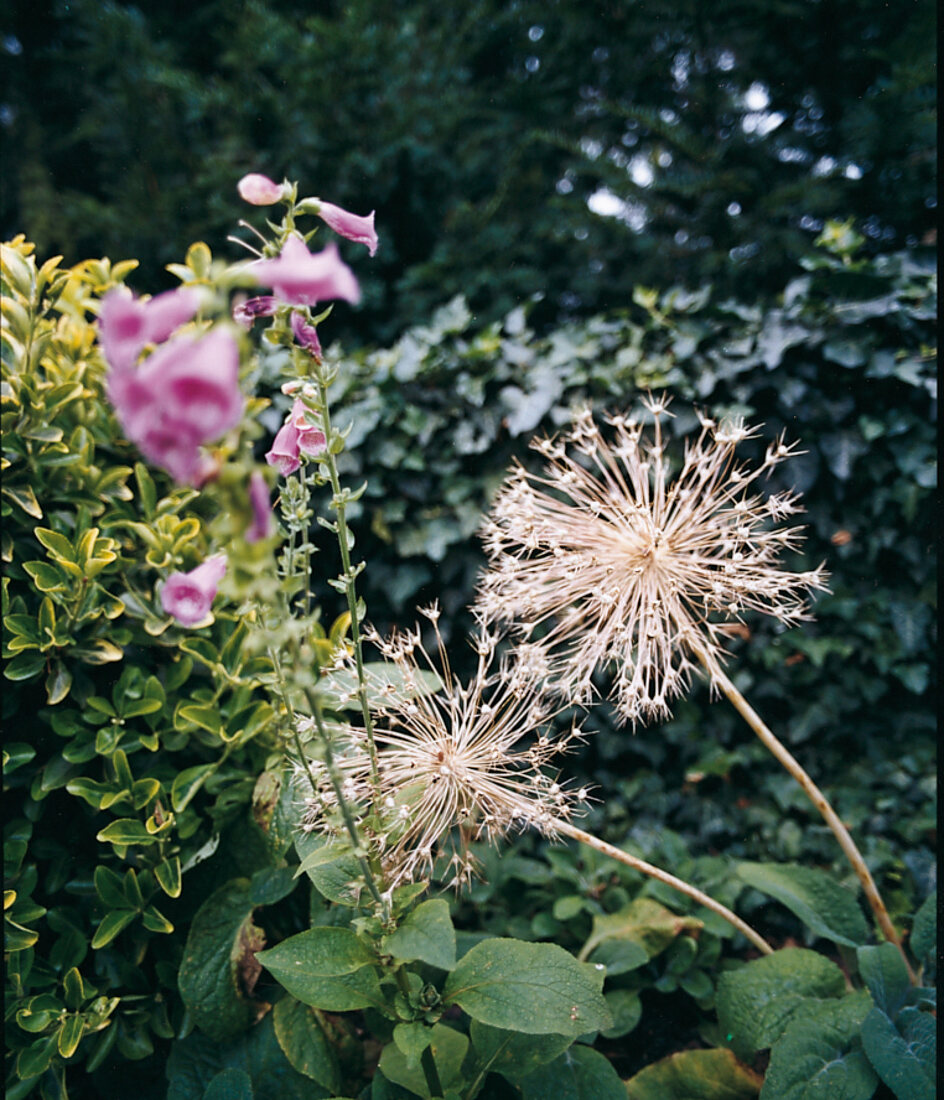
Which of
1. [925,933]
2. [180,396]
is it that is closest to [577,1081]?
[925,933]

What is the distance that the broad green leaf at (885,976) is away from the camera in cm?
132

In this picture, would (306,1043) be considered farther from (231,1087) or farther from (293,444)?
(293,444)

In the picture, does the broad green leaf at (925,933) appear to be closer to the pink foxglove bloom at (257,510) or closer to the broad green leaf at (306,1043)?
the broad green leaf at (306,1043)

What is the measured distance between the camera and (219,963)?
52.3 inches

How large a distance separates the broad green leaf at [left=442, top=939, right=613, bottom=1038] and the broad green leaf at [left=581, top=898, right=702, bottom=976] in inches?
22.2

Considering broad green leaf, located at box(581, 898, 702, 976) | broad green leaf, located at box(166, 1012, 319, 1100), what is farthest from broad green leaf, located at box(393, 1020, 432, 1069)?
broad green leaf, located at box(581, 898, 702, 976)

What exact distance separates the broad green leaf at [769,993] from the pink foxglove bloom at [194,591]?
55.3 inches

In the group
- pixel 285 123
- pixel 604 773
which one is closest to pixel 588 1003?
pixel 604 773

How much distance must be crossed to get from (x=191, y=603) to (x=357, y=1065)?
45.8 inches

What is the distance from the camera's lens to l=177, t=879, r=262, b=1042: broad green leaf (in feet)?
4.24

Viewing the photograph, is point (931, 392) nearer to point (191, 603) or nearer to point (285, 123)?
point (191, 603)

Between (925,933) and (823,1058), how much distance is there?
16.7 inches

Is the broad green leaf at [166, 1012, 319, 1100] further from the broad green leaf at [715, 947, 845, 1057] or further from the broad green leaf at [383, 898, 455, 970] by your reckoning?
the broad green leaf at [715, 947, 845, 1057]

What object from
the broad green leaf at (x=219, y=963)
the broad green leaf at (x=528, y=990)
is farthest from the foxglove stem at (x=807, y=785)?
the broad green leaf at (x=219, y=963)
